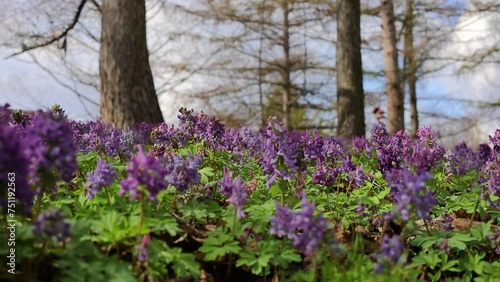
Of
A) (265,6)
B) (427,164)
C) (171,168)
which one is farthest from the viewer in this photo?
(265,6)

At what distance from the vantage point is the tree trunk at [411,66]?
19891 millimetres

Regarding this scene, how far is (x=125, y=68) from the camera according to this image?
1003 cm

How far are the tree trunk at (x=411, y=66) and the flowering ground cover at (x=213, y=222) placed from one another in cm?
1611

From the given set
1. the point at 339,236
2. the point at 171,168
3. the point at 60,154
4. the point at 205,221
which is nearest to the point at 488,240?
the point at 339,236

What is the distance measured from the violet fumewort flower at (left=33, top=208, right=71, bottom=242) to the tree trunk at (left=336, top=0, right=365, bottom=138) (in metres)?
10.9

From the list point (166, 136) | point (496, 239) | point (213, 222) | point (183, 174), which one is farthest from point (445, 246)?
point (166, 136)

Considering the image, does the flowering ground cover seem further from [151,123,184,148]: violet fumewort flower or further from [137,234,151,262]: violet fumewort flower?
[151,123,184,148]: violet fumewort flower

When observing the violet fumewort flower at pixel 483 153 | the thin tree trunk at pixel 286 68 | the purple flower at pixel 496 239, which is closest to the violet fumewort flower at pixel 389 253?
the purple flower at pixel 496 239

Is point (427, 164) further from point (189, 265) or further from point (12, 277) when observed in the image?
point (12, 277)

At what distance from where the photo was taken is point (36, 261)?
2545 mm

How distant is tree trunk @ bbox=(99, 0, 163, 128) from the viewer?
9.80 metres

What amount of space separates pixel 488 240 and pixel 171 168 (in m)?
2.02

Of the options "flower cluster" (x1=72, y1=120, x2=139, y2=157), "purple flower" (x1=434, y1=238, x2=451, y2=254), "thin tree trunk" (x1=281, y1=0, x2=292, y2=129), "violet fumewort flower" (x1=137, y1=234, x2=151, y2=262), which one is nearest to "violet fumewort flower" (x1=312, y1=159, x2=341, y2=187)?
"purple flower" (x1=434, y1=238, x2=451, y2=254)

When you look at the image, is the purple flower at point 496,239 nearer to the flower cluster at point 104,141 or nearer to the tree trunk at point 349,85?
the flower cluster at point 104,141
